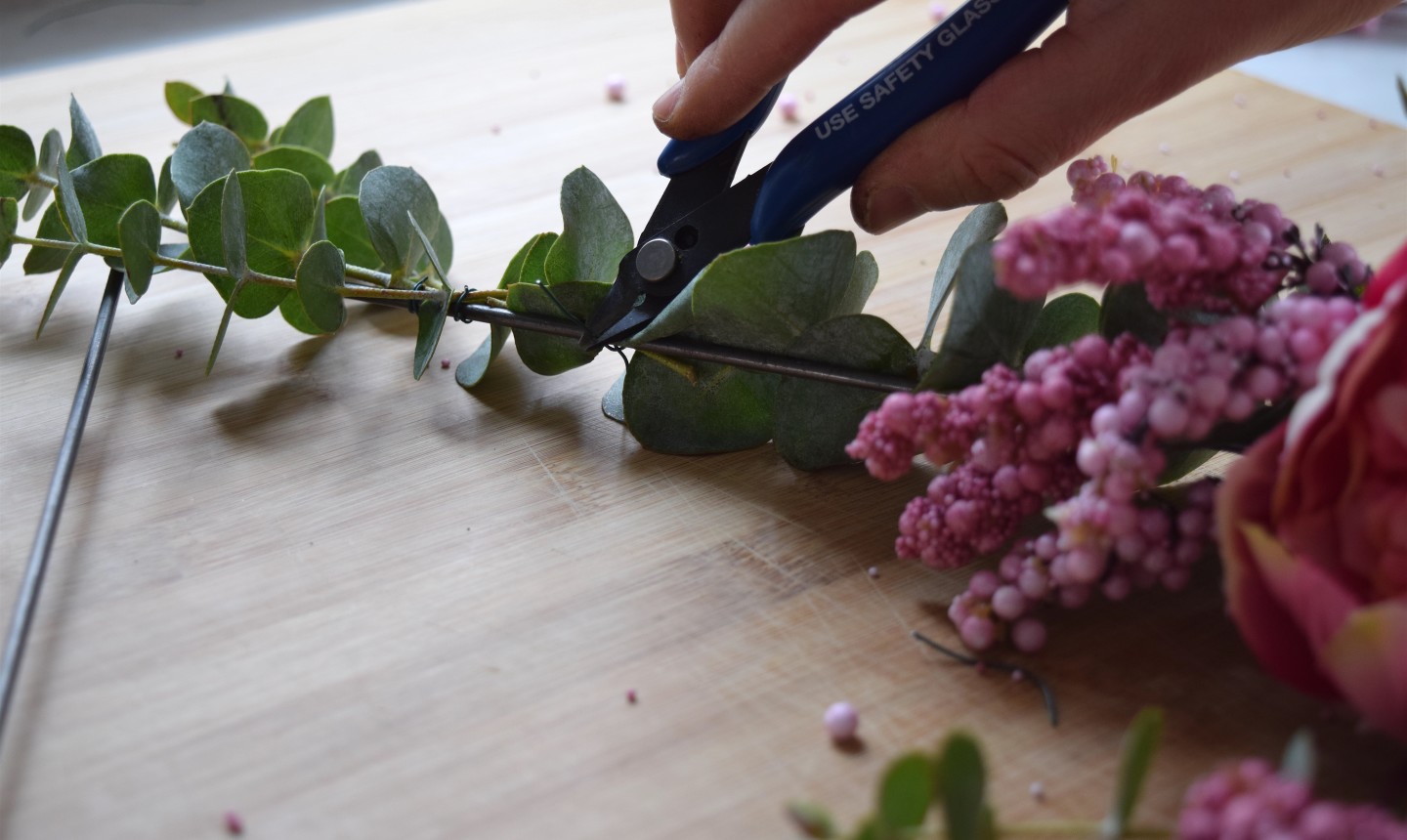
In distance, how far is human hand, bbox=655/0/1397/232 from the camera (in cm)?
50

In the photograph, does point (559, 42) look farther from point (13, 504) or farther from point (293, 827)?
point (293, 827)

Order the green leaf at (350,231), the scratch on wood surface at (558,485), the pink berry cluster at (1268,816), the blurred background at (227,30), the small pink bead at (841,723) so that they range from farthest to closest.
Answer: the blurred background at (227,30) → the green leaf at (350,231) → the scratch on wood surface at (558,485) → the small pink bead at (841,723) → the pink berry cluster at (1268,816)

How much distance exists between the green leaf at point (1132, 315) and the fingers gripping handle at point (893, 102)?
5.0 inches

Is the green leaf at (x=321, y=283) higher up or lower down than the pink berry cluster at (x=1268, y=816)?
higher up

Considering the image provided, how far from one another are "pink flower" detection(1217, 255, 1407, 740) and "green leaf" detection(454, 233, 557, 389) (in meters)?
0.32

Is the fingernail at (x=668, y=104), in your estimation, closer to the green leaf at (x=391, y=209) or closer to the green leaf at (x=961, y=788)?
the green leaf at (x=391, y=209)

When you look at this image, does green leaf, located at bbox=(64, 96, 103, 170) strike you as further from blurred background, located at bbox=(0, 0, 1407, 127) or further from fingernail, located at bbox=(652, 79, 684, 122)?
blurred background, located at bbox=(0, 0, 1407, 127)

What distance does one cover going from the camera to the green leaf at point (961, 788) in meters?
0.30

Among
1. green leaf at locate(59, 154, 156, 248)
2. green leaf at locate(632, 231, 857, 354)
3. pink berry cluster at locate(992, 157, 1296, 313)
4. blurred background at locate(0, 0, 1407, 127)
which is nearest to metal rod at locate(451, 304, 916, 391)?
green leaf at locate(632, 231, 857, 354)

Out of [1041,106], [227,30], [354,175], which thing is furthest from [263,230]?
[227,30]

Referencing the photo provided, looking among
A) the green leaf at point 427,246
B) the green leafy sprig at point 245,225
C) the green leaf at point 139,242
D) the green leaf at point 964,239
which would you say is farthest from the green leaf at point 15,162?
the green leaf at point 964,239

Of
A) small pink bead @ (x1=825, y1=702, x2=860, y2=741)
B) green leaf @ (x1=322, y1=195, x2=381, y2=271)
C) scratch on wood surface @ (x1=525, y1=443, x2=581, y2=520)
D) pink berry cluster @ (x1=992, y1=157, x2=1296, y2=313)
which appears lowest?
small pink bead @ (x1=825, y1=702, x2=860, y2=741)

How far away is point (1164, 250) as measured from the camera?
34 cm

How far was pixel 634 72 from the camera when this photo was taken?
0.88m
